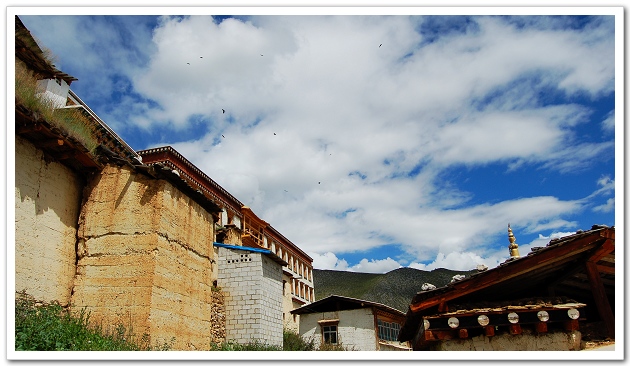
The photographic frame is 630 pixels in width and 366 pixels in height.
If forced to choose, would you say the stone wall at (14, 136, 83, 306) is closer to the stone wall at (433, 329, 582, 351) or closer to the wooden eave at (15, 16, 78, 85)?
the wooden eave at (15, 16, 78, 85)

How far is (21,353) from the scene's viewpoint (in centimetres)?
573

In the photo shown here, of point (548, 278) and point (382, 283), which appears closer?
point (548, 278)

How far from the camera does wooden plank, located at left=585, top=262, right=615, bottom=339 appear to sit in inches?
255

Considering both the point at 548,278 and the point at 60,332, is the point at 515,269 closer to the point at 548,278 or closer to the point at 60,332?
the point at 548,278

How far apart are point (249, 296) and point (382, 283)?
4969cm

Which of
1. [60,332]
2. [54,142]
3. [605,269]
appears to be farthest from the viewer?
[54,142]

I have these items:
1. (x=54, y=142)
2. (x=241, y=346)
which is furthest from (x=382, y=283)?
(x=54, y=142)

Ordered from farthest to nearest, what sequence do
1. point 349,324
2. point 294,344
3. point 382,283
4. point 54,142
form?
point 382,283 → point 349,324 → point 294,344 → point 54,142

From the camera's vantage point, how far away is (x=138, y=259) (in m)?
9.73

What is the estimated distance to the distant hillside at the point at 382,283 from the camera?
58.7m

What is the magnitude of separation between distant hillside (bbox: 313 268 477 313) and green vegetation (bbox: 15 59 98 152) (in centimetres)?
4976

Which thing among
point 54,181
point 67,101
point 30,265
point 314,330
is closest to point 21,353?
point 30,265

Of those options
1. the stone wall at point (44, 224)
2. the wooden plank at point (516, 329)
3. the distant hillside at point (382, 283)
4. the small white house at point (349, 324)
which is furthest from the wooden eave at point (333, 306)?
the distant hillside at point (382, 283)

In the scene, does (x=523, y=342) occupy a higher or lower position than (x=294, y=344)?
higher
